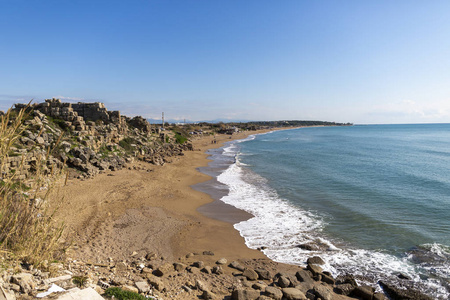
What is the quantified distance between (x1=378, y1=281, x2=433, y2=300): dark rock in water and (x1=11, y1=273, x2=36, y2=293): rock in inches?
432

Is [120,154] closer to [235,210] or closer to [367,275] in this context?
[235,210]

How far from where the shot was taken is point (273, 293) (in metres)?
8.64

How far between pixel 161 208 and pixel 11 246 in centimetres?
1209

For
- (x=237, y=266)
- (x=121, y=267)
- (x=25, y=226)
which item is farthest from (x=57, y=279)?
(x=237, y=266)

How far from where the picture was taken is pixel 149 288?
7.88 m

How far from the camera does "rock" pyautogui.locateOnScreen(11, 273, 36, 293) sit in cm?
509

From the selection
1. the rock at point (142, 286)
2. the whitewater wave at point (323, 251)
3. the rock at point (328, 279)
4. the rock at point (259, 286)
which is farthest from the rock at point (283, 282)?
the rock at point (142, 286)

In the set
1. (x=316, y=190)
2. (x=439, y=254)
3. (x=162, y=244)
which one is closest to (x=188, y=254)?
(x=162, y=244)

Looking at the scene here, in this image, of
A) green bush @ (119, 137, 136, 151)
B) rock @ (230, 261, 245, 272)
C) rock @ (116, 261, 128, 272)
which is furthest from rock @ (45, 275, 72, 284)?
green bush @ (119, 137, 136, 151)

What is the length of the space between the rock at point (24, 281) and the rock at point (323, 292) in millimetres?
8211

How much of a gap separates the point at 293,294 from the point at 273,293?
0.68 meters

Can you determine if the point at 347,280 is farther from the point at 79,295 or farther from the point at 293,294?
the point at 79,295

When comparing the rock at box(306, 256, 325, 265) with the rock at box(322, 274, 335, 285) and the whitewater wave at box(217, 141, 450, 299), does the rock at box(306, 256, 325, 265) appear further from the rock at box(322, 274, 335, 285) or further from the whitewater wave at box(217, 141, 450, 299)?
the rock at box(322, 274, 335, 285)

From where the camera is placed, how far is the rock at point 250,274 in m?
10.0
